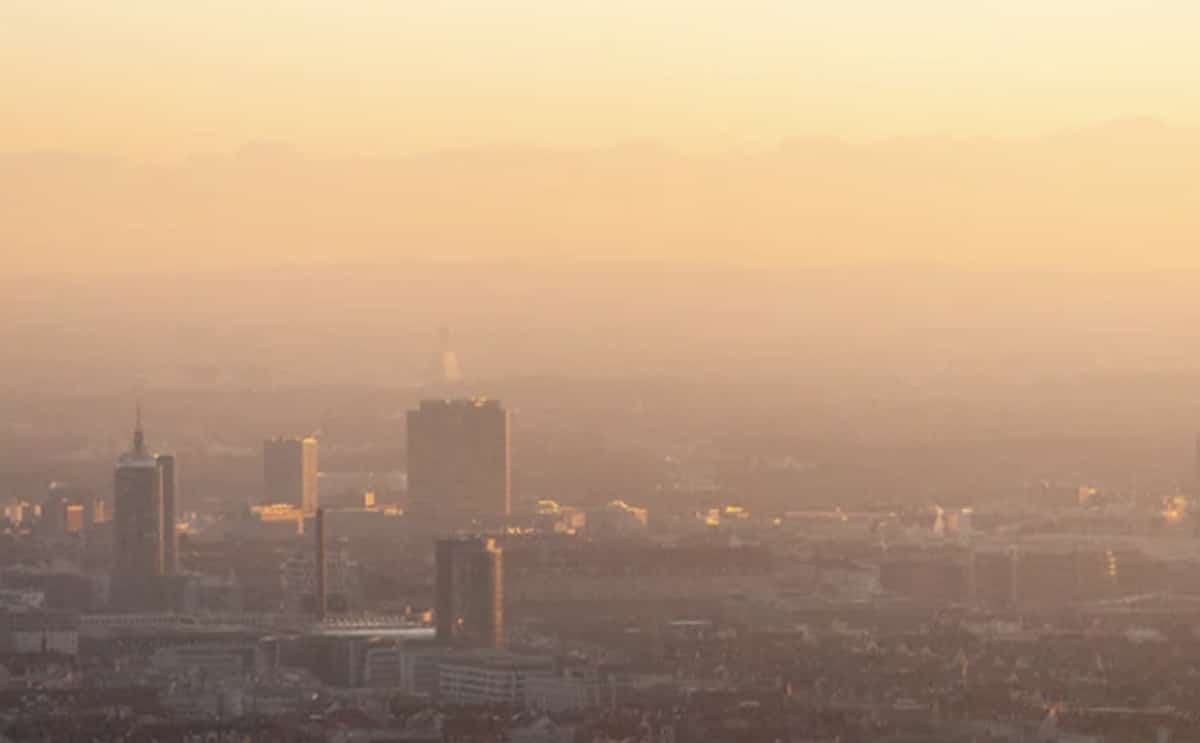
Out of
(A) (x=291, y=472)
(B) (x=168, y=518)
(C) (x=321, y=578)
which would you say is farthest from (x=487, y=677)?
(A) (x=291, y=472)

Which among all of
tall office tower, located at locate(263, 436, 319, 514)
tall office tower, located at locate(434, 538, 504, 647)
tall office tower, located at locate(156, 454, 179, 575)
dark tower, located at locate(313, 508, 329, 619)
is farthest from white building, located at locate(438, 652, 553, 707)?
tall office tower, located at locate(263, 436, 319, 514)

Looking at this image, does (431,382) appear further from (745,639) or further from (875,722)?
(875,722)

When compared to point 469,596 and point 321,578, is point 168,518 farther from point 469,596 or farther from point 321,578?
point 469,596

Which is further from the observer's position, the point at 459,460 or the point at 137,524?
the point at 459,460

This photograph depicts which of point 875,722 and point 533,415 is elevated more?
point 533,415

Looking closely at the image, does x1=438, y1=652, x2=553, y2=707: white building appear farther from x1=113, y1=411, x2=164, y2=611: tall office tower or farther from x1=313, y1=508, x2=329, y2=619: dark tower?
x1=113, y1=411, x2=164, y2=611: tall office tower

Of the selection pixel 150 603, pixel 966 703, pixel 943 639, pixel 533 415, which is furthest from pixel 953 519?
pixel 966 703
